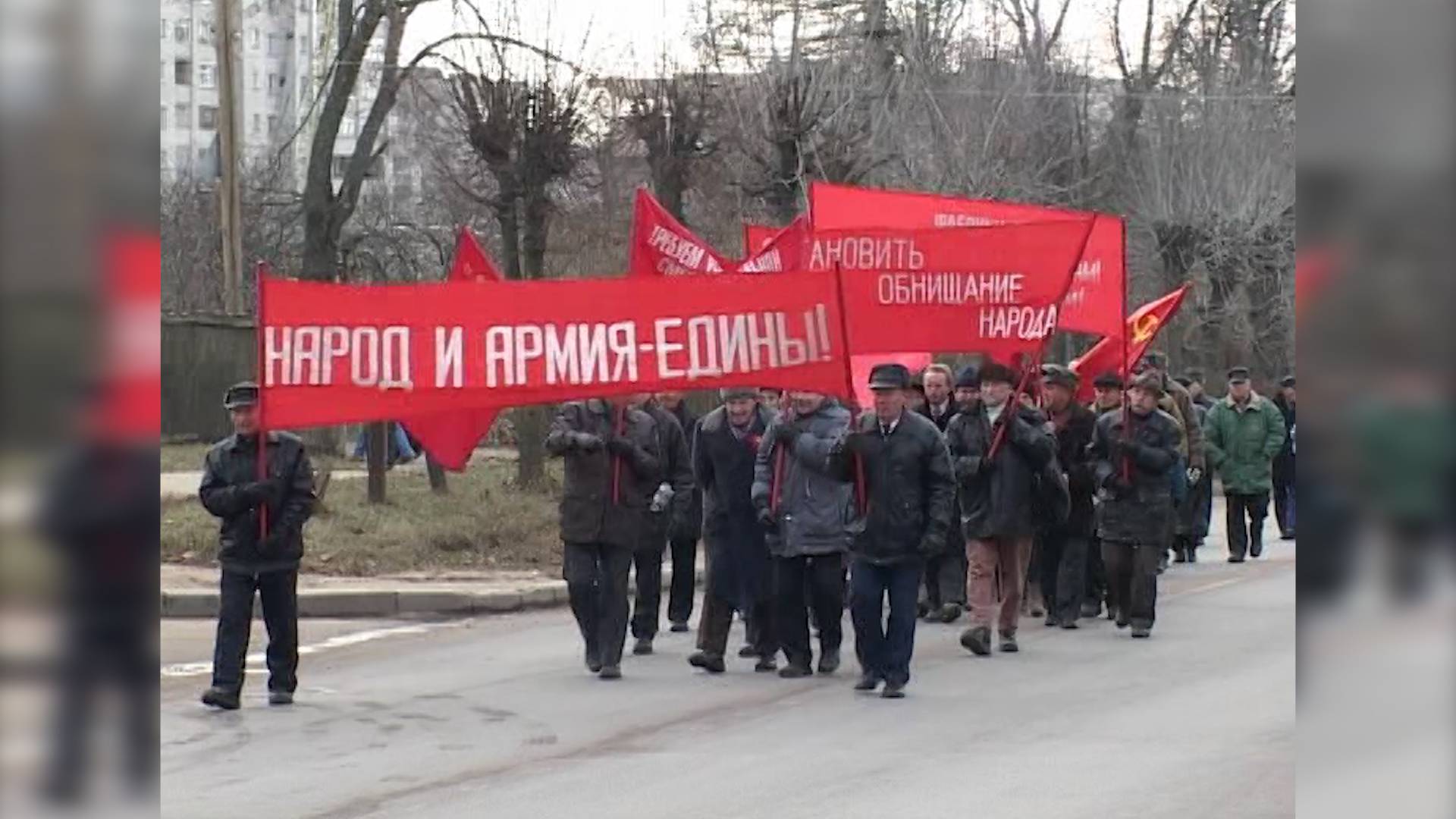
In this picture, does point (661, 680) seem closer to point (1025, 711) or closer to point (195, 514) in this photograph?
point (1025, 711)

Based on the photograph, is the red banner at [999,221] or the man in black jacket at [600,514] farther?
the red banner at [999,221]

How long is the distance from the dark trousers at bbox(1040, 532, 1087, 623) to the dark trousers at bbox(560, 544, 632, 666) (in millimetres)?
3969

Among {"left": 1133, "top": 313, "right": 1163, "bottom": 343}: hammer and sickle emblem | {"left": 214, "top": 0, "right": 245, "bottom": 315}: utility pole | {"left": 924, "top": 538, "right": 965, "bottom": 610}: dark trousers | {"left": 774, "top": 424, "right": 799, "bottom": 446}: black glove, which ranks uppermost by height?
{"left": 214, "top": 0, "right": 245, "bottom": 315}: utility pole

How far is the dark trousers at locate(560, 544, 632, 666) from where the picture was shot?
39.4 ft

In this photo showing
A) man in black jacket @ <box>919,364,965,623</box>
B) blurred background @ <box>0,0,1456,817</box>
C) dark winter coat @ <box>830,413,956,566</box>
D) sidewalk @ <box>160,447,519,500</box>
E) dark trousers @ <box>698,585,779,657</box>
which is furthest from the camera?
sidewalk @ <box>160,447,519,500</box>

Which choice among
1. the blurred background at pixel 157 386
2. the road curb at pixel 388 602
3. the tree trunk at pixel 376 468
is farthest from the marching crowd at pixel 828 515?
the blurred background at pixel 157 386

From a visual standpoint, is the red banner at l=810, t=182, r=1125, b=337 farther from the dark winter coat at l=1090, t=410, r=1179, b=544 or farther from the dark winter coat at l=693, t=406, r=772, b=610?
the dark winter coat at l=693, t=406, r=772, b=610

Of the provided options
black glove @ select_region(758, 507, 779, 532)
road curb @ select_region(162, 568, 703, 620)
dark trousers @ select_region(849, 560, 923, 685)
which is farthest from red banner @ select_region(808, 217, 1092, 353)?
road curb @ select_region(162, 568, 703, 620)

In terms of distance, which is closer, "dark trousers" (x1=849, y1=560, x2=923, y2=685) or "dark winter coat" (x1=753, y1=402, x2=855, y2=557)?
"dark trousers" (x1=849, y1=560, x2=923, y2=685)

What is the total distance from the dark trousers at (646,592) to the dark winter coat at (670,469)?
0.06 meters

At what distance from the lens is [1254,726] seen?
10.1 meters

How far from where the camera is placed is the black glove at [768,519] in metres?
11.9

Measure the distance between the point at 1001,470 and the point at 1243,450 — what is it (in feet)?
24.5

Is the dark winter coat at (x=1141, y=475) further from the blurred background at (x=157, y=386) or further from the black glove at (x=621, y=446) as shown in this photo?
the blurred background at (x=157, y=386)
